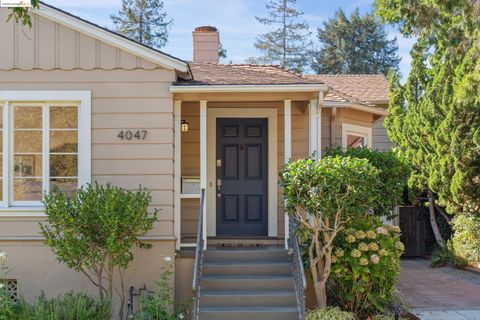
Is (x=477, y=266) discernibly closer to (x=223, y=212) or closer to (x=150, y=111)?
(x=223, y=212)

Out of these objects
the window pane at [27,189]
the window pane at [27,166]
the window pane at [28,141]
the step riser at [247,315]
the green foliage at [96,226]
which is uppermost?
the window pane at [28,141]

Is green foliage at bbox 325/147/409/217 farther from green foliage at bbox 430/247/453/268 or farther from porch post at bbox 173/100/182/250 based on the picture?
green foliage at bbox 430/247/453/268

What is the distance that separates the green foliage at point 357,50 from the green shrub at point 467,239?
Answer: 24.7m

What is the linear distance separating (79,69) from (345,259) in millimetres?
4542

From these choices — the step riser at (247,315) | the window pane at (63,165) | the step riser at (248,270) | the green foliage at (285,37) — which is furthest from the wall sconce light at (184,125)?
the green foliage at (285,37)

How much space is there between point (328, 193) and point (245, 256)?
2.08 meters

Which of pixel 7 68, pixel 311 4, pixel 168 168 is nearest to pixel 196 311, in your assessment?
pixel 168 168

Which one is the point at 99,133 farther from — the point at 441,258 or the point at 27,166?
the point at 441,258

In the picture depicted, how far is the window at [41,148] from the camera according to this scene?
8039mm

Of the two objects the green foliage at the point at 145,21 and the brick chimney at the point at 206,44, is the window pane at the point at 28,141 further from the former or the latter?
the green foliage at the point at 145,21

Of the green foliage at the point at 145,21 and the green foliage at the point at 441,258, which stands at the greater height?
the green foliage at the point at 145,21

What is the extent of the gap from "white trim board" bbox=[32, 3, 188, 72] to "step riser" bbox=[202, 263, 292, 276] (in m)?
2.89

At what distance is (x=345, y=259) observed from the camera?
25.0 feet

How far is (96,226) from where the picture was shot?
23.7ft
